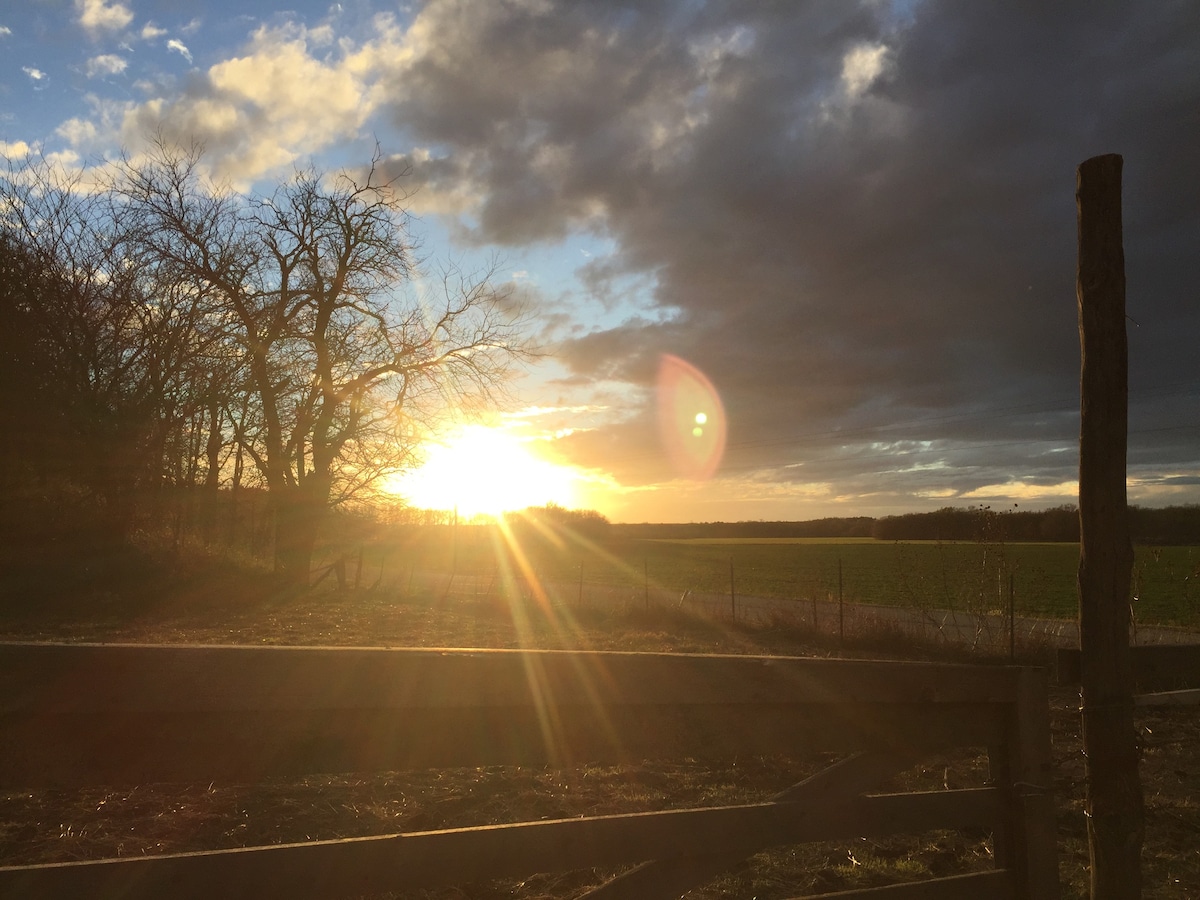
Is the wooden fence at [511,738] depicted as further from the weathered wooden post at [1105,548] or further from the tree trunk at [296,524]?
the tree trunk at [296,524]

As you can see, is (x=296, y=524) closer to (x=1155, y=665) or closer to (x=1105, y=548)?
(x=1155, y=665)

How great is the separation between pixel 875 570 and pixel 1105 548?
41.3m

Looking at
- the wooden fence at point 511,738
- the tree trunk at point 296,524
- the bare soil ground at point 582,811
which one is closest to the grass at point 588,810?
the bare soil ground at point 582,811

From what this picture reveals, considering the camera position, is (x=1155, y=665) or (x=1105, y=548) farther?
(x=1155, y=665)

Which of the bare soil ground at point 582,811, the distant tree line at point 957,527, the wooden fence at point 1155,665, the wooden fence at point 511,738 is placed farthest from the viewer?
the distant tree line at point 957,527

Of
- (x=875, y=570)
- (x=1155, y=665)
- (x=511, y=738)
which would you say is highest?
(x=511, y=738)

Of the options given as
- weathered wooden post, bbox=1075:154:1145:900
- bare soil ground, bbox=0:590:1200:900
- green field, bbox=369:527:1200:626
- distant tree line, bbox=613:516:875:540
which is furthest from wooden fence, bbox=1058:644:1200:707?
distant tree line, bbox=613:516:875:540

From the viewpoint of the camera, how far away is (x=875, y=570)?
1673 inches

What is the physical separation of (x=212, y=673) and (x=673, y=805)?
4.31 m

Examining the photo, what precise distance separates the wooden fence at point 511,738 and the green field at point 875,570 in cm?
1038

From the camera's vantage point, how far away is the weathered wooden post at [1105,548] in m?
3.41

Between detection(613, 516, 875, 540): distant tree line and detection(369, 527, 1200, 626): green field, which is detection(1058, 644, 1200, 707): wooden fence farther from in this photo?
detection(613, 516, 875, 540): distant tree line

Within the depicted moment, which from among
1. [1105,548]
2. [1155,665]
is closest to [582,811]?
[1155,665]

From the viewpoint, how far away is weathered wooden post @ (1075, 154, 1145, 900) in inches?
134
